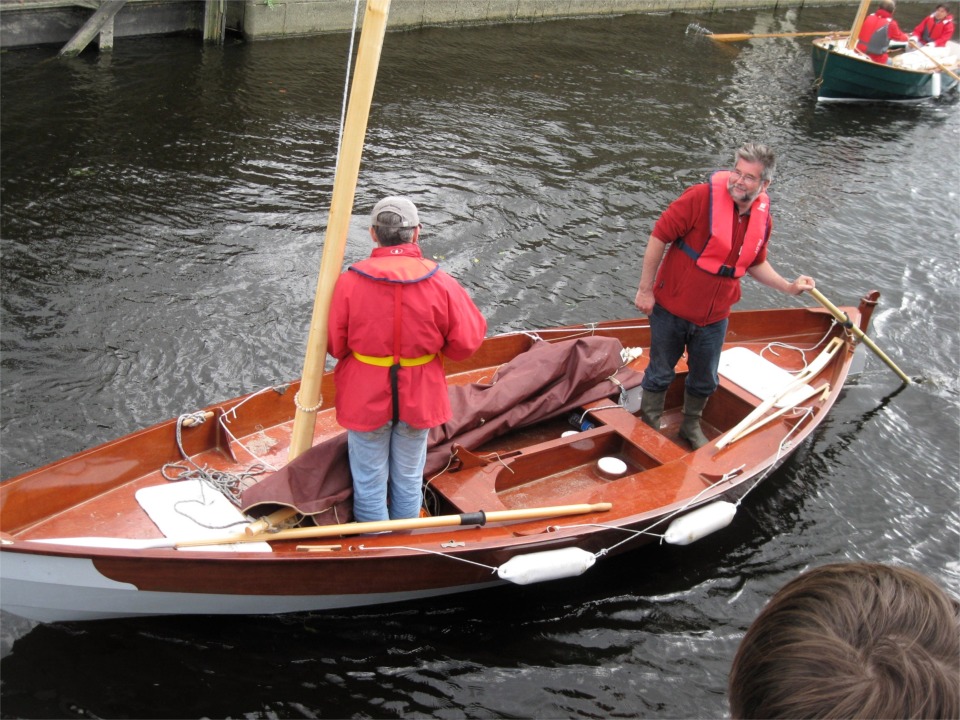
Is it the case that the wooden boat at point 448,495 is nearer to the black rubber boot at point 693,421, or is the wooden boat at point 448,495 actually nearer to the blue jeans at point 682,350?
the black rubber boot at point 693,421

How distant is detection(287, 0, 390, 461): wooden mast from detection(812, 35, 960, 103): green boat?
52.9 ft

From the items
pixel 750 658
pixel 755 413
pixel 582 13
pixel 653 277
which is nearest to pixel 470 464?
pixel 653 277

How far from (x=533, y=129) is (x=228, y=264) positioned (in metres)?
6.81

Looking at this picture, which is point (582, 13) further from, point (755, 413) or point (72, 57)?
point (755, 413)

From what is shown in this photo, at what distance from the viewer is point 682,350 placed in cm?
707

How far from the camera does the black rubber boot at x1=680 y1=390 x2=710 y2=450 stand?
733 cm

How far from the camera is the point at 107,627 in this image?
18.8ft

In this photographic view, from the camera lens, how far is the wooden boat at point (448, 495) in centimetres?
509

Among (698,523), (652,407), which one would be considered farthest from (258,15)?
(698,523)

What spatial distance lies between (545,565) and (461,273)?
5685 millimetres

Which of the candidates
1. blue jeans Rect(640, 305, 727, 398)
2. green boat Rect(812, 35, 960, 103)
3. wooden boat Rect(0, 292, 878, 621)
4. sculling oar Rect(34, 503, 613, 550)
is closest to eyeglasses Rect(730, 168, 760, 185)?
blue jeans Rect(640, 305, 727, 398)

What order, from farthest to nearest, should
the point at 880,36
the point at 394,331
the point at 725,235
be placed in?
the point at 880,36 < the point at 725,235 < the point at 394,331

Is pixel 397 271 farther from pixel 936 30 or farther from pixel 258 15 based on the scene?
pixel 936 30

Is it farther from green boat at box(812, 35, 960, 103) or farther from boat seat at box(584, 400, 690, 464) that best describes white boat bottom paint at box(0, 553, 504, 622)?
green boat at box(812, 35, 960, 103)
